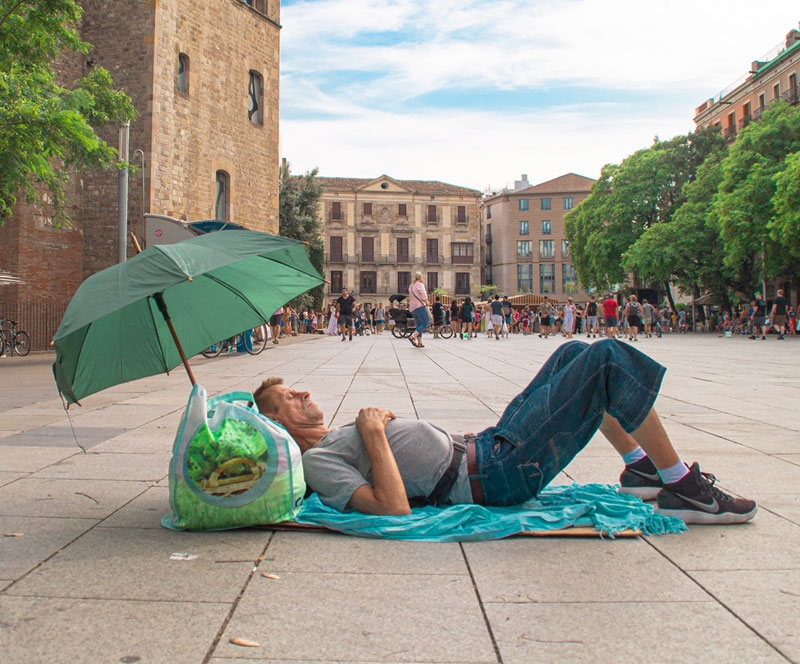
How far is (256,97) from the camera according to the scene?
26.5 m

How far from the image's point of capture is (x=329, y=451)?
123 inches

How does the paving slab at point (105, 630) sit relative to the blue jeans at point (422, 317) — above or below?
below

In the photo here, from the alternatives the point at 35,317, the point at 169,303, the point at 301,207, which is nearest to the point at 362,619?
the point at 169,303

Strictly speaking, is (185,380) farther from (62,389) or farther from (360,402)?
(62,389)

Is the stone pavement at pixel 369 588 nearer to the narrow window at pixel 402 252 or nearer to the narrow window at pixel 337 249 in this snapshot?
the narrow window at pixel 337 249

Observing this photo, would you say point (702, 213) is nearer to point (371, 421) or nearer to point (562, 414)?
point (562, 414)

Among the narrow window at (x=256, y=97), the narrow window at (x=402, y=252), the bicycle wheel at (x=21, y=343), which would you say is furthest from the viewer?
the narrow window at (x=402, y=252)

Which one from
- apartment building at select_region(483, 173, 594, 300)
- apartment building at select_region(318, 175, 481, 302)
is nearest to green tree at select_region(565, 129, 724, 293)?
apartment building at select_region(318, 175, 481, 302)

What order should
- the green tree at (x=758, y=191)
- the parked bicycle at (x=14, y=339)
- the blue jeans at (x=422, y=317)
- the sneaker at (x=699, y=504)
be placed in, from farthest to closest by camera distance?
the green tree at (x=758, y=191) < the blue jeans at (x=422, y=317) < the parked bicycle at (x=14, y=339) < the sneaker at (x=699, y=504)

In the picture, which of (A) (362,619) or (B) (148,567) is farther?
(B) (148,567)

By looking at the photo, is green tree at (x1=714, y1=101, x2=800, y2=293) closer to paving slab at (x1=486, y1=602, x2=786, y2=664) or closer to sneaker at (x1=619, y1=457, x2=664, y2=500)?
sneaker at (x1=619, y1=457, x2=664, y2=500)

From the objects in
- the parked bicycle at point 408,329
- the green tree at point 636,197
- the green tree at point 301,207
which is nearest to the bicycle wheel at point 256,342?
the parked bicycle at point 408,329

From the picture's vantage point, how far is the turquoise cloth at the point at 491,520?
2.95 meters

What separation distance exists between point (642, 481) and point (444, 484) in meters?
0.97
